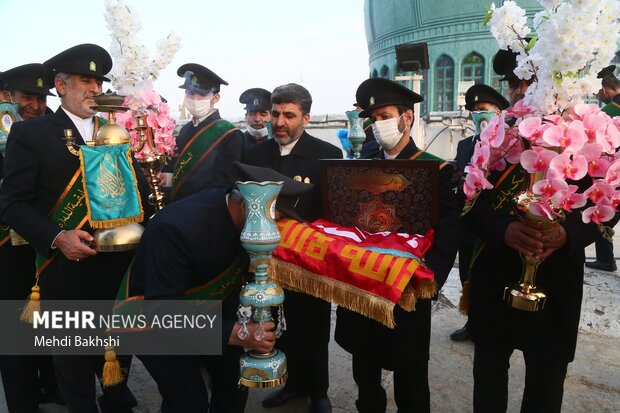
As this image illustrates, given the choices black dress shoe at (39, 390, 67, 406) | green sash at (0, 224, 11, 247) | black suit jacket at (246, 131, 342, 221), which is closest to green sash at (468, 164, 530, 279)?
black suit jacket at (246, 131, 342, 221)

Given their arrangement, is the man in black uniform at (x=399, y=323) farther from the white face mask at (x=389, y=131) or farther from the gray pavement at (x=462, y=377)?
the gray pavement at (x=462, y=377)

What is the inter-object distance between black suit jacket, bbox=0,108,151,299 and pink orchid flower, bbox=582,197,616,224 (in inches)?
106

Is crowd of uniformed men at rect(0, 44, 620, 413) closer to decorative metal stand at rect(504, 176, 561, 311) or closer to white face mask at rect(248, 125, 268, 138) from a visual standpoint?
decorative metal stand at rect(504, 176, 561, 311)

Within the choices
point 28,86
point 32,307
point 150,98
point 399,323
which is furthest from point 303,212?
point 28,86

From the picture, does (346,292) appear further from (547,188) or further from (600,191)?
(600,191)

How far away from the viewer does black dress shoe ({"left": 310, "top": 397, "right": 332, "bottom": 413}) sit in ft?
10.8

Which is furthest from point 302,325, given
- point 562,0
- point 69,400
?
point 562,0

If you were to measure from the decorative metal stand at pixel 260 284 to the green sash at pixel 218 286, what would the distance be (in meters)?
0.36

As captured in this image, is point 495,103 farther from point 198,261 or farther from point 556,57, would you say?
point 198,261

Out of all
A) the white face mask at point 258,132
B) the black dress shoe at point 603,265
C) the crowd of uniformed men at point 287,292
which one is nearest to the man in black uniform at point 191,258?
the crowd of uniformed men at point 287,292

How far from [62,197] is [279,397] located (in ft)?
6.94

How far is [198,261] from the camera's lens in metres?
2.24

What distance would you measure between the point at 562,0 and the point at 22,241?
345cm

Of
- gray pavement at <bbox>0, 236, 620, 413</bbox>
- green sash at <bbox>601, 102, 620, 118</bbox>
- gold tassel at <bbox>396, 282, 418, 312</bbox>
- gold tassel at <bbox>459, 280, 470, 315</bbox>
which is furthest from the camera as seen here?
green sash at <bbox>601, 102, 620, 118</bbox>
